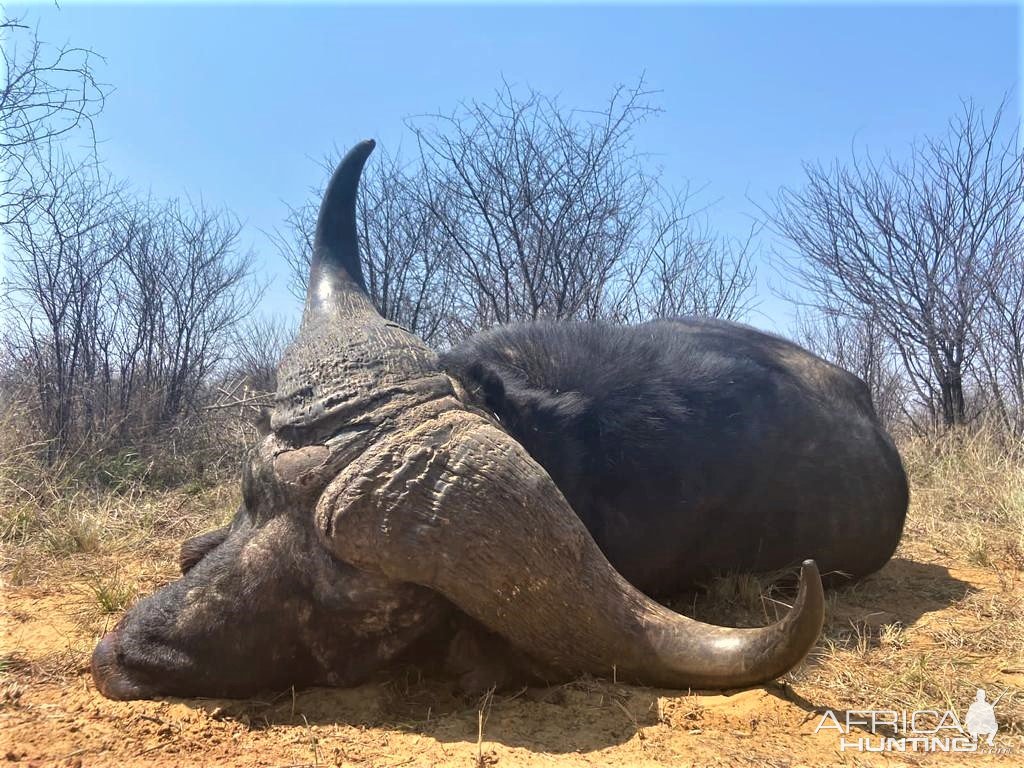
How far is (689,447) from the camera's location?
3.13 metres

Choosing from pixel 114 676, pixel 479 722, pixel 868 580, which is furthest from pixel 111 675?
pixel 868 580

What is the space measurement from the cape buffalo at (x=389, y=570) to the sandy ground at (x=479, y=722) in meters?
0.09

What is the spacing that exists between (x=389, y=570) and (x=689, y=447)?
57.2 inches

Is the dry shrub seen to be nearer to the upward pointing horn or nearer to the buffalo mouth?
the buffalo mouth

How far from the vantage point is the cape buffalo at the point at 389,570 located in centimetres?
212

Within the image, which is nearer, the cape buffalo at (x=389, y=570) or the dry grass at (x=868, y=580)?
the cape buffalo at (x=389, y=570)

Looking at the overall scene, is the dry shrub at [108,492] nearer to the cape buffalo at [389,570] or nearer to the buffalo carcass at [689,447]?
the cape buffalo at [389,570]

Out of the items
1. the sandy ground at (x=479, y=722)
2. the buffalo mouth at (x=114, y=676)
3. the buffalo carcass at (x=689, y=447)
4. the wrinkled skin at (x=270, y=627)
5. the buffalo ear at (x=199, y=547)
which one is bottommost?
the sandy ground at (x=479, y=722)

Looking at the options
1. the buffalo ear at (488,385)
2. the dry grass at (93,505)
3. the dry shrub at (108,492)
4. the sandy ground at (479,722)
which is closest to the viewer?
the sandy ground at (479,722)

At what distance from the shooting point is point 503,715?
2277 mm

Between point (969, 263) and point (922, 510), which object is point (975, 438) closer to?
point (922, 510)

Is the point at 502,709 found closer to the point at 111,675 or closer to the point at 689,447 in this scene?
the point at 111,675

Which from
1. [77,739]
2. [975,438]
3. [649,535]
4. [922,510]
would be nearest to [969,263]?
[975,438]

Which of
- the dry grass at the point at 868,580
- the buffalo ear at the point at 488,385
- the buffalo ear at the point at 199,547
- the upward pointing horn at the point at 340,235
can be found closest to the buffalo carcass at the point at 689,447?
the buffalo ear at the point at 488,385
